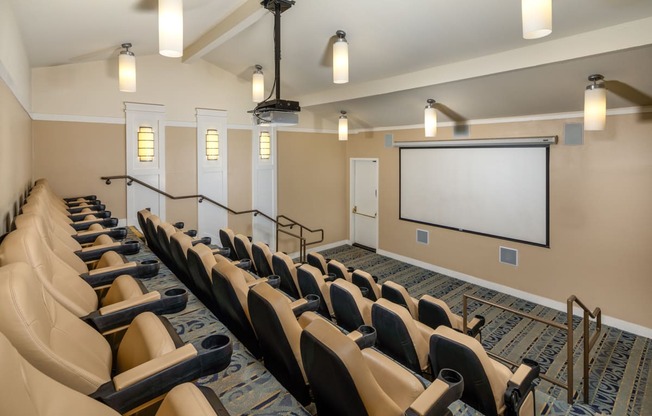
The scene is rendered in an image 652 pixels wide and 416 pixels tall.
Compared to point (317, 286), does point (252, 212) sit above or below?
above

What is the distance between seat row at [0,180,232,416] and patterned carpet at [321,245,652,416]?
1.33 meters

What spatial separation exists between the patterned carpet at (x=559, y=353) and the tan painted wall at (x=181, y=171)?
368 centimetres

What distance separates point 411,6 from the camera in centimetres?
324

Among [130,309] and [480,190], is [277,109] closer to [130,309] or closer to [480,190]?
[130,309]

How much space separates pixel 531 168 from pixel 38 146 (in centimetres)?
637

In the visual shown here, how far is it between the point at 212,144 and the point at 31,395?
5.49 metres

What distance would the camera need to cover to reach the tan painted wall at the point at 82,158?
4.52 m

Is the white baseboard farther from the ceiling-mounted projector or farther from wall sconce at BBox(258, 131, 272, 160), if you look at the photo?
the ceiling-mounted projector

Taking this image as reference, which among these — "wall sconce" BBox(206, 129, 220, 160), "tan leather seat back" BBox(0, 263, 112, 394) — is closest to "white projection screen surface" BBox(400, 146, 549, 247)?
"wall sconce" BBox(206, 129, 220, 160)

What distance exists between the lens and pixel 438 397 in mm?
1326

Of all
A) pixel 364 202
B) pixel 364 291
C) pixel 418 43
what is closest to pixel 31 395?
pixel 364 291

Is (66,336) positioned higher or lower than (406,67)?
lower

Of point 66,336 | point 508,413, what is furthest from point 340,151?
point 66,336

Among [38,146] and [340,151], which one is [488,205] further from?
[38,146]
